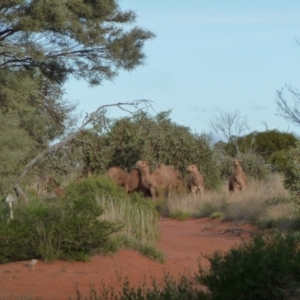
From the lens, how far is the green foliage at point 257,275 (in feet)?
25.5

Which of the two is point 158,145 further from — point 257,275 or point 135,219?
point 257,275

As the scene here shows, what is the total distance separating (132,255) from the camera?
46.4 ft

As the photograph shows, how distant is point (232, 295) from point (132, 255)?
6470mm

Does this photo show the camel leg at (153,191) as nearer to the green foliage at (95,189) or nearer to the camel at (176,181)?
the camel at (176,181)

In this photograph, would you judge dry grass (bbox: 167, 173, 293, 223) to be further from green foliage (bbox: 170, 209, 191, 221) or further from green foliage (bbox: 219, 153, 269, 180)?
green foliage (bbox: 219, 153, 269, 180)

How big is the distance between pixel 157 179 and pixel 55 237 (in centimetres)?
1521

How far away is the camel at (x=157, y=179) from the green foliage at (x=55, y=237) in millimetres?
14092

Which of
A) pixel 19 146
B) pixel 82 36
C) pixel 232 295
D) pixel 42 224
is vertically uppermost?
pixel 82 36

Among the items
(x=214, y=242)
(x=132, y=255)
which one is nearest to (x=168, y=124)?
(x=214, y=242)

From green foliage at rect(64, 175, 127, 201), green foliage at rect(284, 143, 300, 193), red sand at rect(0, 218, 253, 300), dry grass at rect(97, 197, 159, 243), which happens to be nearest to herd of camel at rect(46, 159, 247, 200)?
green foliage at rect(284, 143, 300, 193)

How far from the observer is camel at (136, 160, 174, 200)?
28031 millimetres

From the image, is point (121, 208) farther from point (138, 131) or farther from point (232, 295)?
point (138, 131)

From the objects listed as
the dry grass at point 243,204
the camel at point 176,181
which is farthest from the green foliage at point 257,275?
the camel at point 176,181

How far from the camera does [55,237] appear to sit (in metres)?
13.2
